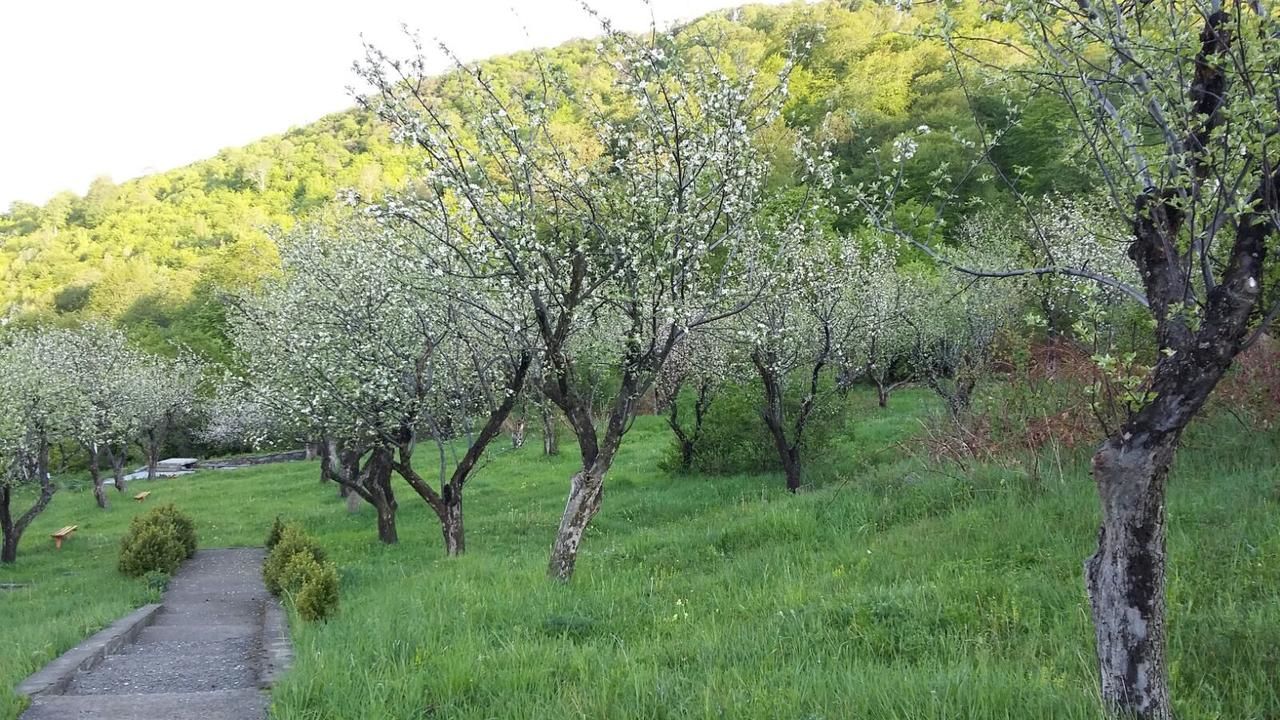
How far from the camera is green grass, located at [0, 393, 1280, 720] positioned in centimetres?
459

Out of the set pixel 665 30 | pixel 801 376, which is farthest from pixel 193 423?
pixel 665 30

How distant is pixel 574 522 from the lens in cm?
887

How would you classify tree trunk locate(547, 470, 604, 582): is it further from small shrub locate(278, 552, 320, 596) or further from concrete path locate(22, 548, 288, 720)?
small shrub locate(278, 552, 320, 596)

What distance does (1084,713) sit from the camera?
3.89 m

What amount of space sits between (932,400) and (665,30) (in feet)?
73.1

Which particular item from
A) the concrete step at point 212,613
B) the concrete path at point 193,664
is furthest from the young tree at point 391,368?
the concrete path at point 193,664

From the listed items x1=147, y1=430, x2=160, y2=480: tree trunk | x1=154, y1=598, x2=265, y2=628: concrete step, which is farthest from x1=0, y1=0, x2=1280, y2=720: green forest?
x1=147, y1=430, x2=160, y2=480: tree trunk

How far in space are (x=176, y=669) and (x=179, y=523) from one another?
376 inches

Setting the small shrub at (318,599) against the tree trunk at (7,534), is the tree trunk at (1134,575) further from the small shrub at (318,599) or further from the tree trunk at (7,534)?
the tree trunk at (7,534)

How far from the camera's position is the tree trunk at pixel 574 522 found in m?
8.77

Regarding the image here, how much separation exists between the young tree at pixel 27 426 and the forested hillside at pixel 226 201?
11.4 meters

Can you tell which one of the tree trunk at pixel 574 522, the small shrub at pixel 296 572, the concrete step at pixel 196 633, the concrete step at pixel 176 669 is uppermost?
the tree trunk at pixel 574 522

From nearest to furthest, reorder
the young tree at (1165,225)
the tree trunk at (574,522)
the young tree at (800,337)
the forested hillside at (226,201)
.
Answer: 1. the young tree at (1165,225)
2. the tree trunk at (574,522)
3. the young tree at (800,337)
4. the forested hillside at (226,201)

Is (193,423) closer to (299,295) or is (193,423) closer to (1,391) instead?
(1,391)
